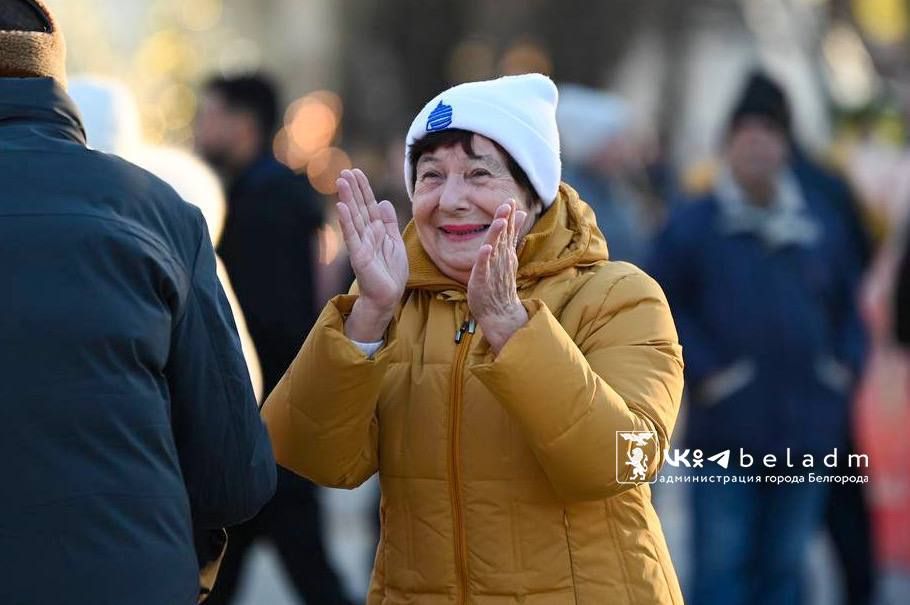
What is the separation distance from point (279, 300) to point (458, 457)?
9.58 feet

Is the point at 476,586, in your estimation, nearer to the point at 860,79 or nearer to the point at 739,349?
the point at 739,349

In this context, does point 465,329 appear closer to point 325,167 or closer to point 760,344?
point 760,344

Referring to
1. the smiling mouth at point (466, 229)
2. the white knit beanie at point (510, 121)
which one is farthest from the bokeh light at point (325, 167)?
the smiling mouth at point (466, 229)

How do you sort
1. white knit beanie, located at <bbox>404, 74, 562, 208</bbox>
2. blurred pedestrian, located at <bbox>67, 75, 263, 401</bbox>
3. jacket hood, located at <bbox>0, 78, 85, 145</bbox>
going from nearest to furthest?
jacket hood, located at <bbox>0, 78, 85, 145</bbox>
white knit beanie, located at <bbox>404, 74, 562, 208</bbox>
blurred pedestrian, located at <bbox>67, 75, 263, 401</bbox>

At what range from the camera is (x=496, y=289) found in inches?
129

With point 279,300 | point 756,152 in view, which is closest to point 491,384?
point 279,300

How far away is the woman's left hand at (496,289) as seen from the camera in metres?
3.26

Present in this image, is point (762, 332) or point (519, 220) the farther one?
point (762, 332)

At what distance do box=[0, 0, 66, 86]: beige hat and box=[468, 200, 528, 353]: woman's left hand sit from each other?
0.86 m

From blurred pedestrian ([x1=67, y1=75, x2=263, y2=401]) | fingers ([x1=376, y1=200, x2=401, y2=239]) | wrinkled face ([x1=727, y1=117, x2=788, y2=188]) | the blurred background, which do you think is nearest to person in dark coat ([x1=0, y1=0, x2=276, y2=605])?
fingers ([x1=376, y1=200, x2=401, y2=239])

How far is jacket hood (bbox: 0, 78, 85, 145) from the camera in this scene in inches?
118

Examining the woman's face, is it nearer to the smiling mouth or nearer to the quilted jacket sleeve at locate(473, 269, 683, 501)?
the smiling mouth

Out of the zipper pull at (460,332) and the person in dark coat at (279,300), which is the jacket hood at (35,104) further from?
the person in dark coat at (279,300)

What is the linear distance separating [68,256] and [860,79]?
67.7ft
